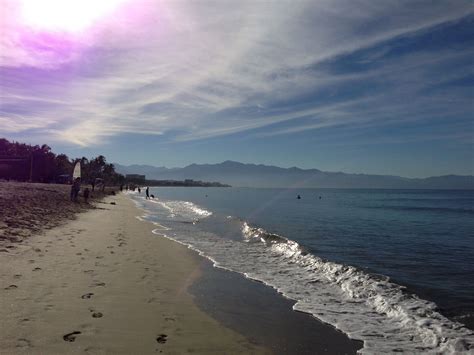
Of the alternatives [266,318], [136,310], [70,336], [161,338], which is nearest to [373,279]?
[266,318]

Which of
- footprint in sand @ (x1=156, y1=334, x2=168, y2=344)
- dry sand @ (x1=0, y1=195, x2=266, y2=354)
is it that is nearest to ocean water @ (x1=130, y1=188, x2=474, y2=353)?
dry sand @ (x1=0, y1=195, x2=266, y2=354)

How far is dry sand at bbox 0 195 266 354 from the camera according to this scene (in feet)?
19.2

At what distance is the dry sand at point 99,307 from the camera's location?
5840 millimetres

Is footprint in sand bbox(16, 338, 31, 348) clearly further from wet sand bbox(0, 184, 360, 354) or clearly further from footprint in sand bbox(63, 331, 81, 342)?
footprint in sand bbox(63, 331, 81, 342)

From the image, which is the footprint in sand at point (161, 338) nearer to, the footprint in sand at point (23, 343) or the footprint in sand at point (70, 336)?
the footprint in sand at point (70, 336)

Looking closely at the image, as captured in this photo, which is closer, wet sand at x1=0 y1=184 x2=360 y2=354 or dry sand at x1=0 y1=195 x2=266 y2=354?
dry sand at x1=0 y1=195 x2=266 y2=354

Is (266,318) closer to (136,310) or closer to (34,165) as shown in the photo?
(136,310)

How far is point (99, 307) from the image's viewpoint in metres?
7.51

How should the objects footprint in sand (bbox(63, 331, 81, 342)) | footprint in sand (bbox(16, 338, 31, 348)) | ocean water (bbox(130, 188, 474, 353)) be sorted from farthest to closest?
1. ocean water (bbox(130, 188, 474, 353))
2. footprint in sand (bbox(63, 331, 81, 342))
3. footprint in sand (bbox(16, 338, 31, 348))

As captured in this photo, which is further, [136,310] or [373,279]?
[373,279]

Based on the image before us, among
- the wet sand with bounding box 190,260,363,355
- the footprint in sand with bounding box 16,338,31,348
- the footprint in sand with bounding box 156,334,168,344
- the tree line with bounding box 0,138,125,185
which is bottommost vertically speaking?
the wet sand with bounding box 190,260,363,355

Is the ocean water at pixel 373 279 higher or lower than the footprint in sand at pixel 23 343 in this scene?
lower

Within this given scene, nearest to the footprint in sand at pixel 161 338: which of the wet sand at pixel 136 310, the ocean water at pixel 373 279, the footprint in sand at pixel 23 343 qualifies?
the wet sand at pixel 136 310

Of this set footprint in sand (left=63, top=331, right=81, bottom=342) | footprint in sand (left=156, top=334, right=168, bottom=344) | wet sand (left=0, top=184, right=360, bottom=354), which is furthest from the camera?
footprint in sand (left=156, top=334, right=168, bottom=344)
